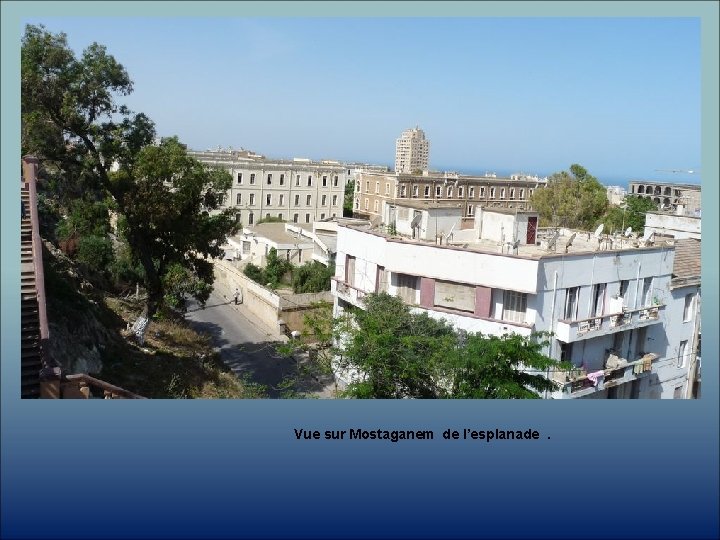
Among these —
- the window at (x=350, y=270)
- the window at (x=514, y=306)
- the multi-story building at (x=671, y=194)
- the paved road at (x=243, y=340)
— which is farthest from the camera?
the multi-story building at (x=671, y=194)

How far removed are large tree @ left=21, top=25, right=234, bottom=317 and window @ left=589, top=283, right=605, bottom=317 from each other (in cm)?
915

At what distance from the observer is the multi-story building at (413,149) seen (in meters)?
99.8

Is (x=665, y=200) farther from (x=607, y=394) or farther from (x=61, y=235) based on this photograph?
(x=61, y=235)

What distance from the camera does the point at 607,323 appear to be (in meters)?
15.1

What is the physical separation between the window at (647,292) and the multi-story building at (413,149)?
83.0m

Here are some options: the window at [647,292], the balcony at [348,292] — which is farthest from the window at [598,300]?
the balcony at [348,292]

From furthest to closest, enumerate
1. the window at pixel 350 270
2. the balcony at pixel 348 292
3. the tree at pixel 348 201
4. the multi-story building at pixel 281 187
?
the tree at pixel 348 201, the multi-story building at pixel 281 187, the window at pixel 350 270, the balcony at pixel 348 292

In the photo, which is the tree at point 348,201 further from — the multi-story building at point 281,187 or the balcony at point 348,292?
the balcony at point 348,292

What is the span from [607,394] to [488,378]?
19.9 feet

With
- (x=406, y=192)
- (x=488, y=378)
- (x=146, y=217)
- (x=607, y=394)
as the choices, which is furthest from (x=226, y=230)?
(x=406, y=192)

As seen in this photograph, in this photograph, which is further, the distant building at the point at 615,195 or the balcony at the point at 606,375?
the distant building at the point at 615,195

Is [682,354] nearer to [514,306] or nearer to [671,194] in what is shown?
[514,306]

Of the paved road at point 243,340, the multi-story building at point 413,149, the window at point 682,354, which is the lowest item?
the paved road at point 243,340

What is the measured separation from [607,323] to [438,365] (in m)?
5.38
